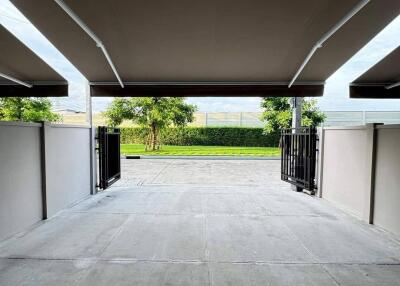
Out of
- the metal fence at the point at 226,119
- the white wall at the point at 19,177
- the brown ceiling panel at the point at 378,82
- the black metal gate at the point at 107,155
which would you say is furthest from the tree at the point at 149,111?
the white wall at the point at 19,177

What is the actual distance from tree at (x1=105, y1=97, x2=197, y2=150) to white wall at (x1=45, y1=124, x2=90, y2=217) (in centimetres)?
1316

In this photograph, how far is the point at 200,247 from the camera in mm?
3943

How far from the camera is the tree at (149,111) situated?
2028 centimetres

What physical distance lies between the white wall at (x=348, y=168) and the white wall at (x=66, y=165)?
215 inches

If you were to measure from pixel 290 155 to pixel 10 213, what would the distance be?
6479 millimetres

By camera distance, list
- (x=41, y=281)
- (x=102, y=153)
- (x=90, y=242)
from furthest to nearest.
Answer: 1. (x=102, y=153)
2. (x=90, y=242)
3. (x=41, y=281)

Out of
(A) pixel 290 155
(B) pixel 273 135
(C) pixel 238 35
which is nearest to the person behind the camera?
(C) pixel 238 35

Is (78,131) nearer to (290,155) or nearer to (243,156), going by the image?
(290,155)

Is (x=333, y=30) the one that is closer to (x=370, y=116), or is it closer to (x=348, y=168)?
(x=348, y=168)

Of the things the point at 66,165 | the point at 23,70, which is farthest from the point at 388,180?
the point at 23,70

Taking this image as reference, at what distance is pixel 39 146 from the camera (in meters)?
5.09

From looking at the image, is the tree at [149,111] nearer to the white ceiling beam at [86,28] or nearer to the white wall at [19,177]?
the white ceiling beam at [86,28]

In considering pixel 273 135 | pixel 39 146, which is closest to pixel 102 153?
pixel 39 146

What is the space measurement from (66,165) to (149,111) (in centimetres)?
1471
